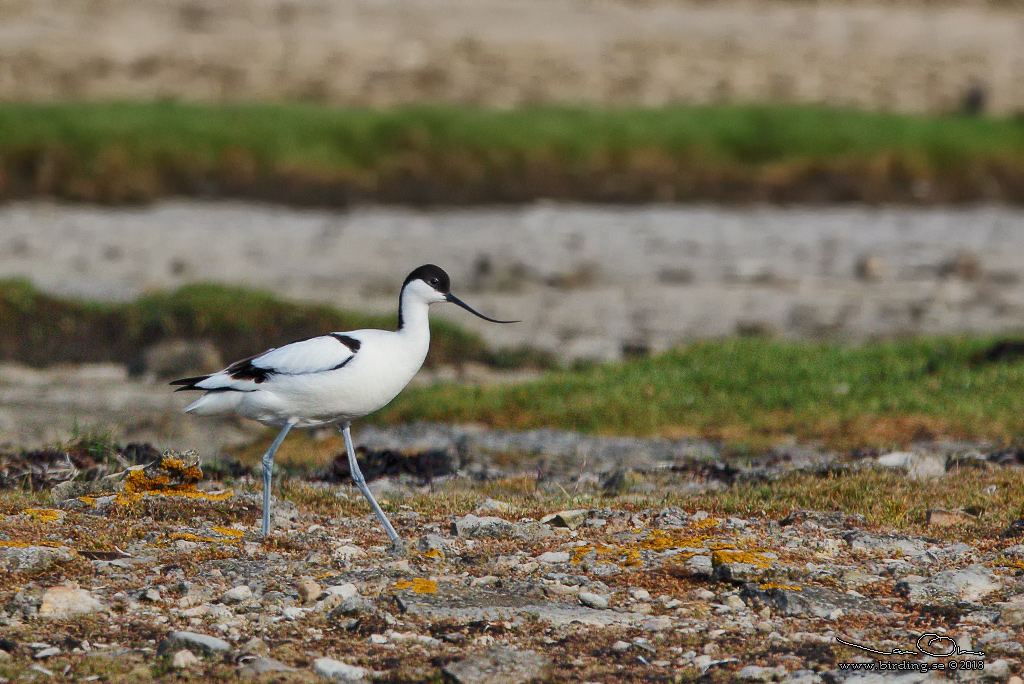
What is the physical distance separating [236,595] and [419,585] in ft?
2.89

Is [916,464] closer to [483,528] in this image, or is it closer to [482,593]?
[483,528]

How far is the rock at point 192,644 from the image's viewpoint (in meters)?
5.35

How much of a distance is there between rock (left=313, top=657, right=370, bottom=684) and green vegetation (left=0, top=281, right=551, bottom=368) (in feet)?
29.9

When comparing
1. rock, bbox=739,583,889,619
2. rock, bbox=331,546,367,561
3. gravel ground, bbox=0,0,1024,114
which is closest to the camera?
rock, bbox=739,583,889,619

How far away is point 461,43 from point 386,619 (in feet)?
89.5

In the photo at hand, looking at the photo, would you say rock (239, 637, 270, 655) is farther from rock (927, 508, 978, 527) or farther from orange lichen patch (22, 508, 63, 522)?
rock (927, 508, 978, 527)

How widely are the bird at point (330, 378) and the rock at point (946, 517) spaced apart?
2.91 m

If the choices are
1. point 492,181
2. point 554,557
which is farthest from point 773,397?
point 492,181

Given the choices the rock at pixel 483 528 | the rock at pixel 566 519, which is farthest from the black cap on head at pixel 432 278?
the rock at pixel 566 519

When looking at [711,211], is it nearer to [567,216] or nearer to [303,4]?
[567,216]

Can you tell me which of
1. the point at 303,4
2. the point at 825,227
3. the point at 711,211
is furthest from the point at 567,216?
the point at 303,4

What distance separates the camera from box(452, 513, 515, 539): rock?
22.9ft

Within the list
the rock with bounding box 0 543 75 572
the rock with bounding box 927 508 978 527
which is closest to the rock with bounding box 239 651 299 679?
the rock with bounding box 0 543 75 572
